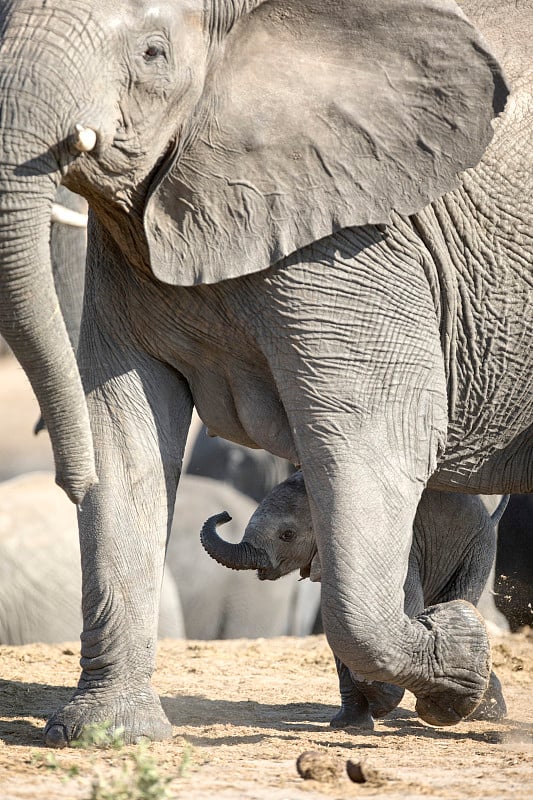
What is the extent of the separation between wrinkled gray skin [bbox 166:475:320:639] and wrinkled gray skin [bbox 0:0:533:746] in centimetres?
462

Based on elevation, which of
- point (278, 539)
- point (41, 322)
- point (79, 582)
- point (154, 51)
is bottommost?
point (79, 582)

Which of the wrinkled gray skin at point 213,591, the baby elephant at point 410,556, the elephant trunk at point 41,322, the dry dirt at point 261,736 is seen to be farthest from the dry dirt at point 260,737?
the wrinkled gray skin at point 213,591

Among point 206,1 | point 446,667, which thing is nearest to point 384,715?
point 446,667

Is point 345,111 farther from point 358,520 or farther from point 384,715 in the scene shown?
point 384,715

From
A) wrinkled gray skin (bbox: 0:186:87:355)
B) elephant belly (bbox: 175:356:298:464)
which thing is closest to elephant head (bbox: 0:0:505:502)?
elephant belly (bbox: 175:356:298:464)

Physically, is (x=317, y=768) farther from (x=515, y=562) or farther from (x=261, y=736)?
(x=515, y=562)

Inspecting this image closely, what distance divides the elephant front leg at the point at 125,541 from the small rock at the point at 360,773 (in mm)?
1125

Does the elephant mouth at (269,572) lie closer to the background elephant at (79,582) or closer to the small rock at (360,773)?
the small rock at (360,773)

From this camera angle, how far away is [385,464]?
461cm

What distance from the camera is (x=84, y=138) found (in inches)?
162

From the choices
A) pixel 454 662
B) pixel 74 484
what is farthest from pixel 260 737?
pixel 74 484

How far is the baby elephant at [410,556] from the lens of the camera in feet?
18.2

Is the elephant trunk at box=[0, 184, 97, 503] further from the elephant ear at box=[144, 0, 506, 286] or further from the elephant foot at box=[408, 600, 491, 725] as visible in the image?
the elephant foot at box=[408, 600, 491, 725]

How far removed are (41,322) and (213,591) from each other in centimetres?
576
